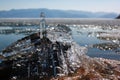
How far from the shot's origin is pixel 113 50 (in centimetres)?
4512

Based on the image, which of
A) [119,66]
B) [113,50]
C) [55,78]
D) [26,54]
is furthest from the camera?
[113,50]

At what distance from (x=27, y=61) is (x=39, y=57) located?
782 mm

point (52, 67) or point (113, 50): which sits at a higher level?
point (52, 67)

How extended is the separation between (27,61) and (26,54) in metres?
1.66

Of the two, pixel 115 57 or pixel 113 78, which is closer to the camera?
pixel 113 78

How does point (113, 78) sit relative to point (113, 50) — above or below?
above

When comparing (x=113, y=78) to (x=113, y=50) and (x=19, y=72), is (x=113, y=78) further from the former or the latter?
(x=113, y=50)

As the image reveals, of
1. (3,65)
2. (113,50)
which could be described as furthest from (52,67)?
(113,50)

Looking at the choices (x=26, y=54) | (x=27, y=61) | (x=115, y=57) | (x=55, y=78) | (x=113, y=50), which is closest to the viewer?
(x=55, y=78)

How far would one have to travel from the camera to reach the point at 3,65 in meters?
18.9

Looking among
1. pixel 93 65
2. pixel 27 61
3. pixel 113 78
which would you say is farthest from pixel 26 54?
pixel 113 78

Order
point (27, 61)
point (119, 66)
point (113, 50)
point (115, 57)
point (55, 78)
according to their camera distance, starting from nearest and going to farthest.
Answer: point (55, 78) → point (27, 61) → point (119, 66) → point (115, 57) → point (113, 50)

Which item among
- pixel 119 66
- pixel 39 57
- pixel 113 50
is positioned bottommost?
pixel 113 50

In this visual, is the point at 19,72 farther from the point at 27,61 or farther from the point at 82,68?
the point at 82,68
